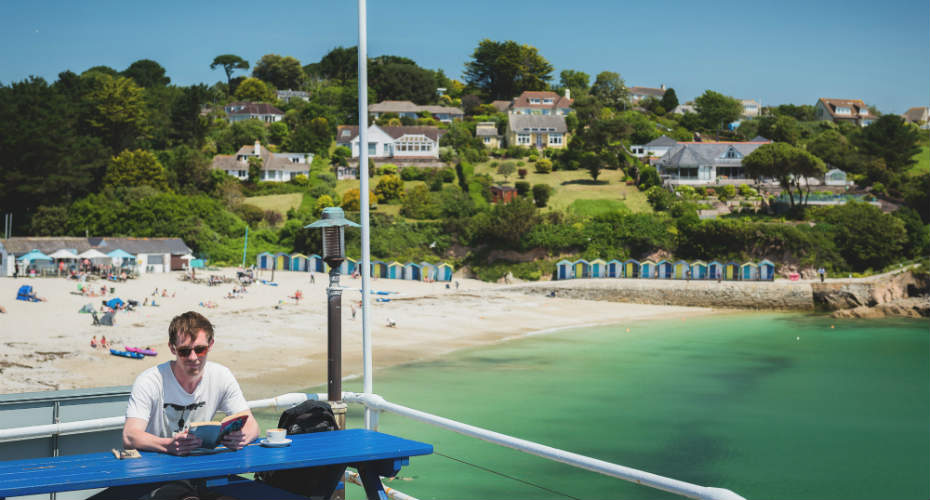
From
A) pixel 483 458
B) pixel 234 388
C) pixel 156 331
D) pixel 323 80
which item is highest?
pixel 323 80

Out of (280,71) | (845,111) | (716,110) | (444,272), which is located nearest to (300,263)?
(444,272)

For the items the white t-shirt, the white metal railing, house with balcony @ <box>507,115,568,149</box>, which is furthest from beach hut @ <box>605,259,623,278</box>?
the white t-shirt

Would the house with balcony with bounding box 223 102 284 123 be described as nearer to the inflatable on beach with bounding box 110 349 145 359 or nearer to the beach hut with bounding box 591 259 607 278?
the beach hut with bounding box 591 259 607 278

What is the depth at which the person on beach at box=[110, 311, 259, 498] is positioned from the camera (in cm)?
359

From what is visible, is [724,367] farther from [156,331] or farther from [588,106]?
[588,106]

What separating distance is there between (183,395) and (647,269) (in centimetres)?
4740

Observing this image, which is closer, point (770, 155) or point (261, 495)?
point (261, 495)

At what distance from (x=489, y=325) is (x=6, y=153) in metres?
36.5

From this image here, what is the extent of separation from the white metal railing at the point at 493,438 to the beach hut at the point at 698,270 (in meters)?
44.8

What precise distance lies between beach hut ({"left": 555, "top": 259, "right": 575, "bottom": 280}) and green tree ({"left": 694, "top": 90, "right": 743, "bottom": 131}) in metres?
51.0

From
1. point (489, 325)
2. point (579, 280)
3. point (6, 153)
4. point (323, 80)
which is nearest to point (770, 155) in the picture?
point (579, 280)

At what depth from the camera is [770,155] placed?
184ft

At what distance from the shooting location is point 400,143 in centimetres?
7175

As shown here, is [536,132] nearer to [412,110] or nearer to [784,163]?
[412,110]
